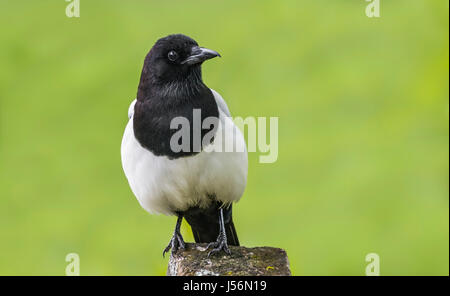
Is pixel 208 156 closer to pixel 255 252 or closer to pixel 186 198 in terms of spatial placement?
pixel 186 198

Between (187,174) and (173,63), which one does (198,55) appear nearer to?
(173,63)

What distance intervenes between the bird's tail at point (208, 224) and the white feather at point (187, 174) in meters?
0.13

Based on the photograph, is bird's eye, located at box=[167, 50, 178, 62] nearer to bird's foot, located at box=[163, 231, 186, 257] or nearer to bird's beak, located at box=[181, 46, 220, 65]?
bird's beak, located at box=[181, 46, 220, 65]

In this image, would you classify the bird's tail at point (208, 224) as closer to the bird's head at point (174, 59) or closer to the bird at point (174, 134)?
the bird at point (174, 134)

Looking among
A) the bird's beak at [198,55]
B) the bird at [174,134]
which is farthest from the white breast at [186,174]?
the bird's beak at [198,55]

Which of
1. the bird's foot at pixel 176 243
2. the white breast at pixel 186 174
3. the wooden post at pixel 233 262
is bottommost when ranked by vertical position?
the wooden post at pixel 233 262

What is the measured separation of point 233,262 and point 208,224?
1.46 feet

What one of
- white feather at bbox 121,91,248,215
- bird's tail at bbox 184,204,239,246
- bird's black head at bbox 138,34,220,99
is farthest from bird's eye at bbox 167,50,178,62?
bird's tail at bbox 184,204,239,246

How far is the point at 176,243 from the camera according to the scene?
8.30ft

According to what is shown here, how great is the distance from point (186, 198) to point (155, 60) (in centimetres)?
56

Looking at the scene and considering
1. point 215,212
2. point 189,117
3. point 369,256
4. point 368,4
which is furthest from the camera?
point 368,4

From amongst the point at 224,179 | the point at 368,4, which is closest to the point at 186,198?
the point at 224,179

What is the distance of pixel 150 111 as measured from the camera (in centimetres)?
227

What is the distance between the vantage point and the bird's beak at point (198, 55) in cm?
222
